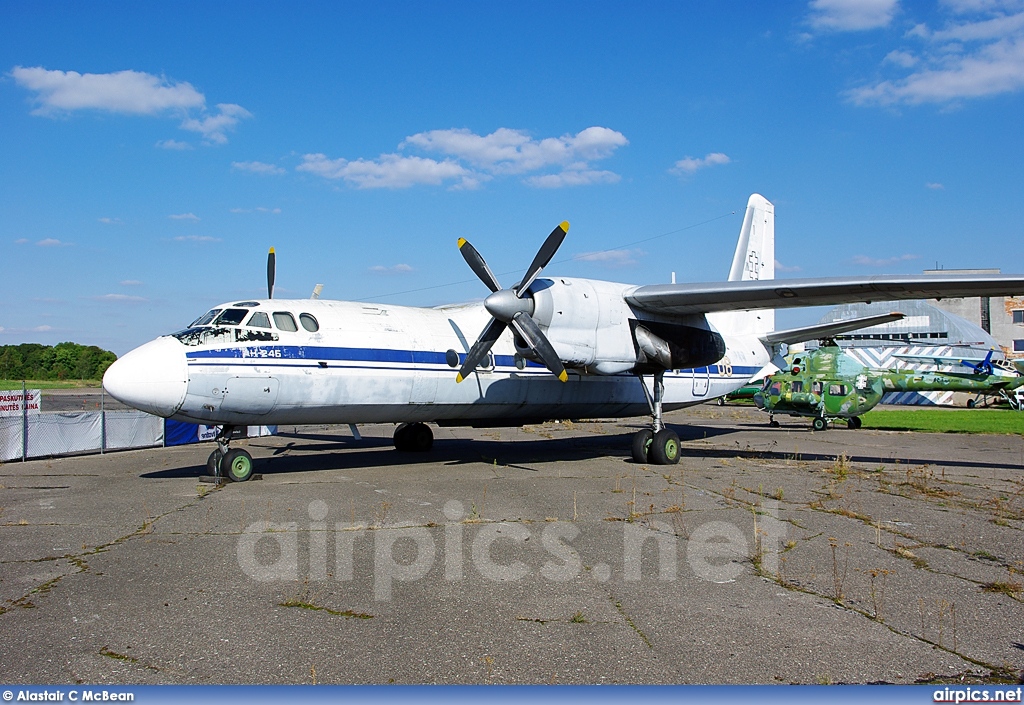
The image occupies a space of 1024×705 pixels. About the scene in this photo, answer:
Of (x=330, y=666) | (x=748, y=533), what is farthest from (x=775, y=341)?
(x=330, y=666)

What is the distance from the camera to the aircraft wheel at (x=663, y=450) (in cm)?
1689

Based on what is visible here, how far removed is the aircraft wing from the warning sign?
16.1 m

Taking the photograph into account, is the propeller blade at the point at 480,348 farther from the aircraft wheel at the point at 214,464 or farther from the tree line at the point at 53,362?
the tree line at the point at 53,362

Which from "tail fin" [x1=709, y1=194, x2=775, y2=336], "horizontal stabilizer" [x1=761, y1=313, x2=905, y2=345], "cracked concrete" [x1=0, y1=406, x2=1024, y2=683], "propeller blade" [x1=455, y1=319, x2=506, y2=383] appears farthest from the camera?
"tail fin" [x1=709, y1=194, x2=775, y2=336]

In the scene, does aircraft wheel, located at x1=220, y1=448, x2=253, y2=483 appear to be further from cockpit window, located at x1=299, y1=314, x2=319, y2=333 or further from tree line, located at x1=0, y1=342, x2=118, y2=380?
tree line, located at x1=0, y1=342, x2=118, y2=380

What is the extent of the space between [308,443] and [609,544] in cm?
1620

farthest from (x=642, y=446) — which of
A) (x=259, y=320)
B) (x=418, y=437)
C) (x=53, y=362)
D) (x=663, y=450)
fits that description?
(x=53, y=362)

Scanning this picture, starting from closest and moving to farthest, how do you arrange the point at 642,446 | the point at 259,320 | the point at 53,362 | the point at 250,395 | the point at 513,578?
the point at 513,578
the point at 250,395
the point at 259,320
the point at 642,446
the point at 53,362

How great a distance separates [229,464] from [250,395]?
4.74ft

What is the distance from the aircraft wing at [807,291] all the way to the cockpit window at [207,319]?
8.90 metres

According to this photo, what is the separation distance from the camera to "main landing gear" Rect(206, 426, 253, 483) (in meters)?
13.4

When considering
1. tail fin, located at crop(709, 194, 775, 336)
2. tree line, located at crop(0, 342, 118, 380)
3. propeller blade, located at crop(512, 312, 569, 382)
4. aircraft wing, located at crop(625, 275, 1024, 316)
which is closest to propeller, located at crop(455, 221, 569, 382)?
propeller blade, located at crop(512, 312, 569, 382)

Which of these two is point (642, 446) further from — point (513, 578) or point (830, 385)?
point (830, 385)

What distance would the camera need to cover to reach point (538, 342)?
1478 cm
